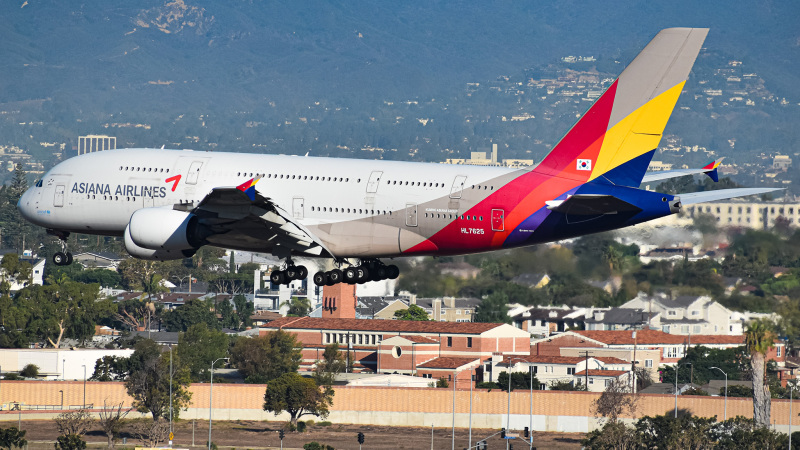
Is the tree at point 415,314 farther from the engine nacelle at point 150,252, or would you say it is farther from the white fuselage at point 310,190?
the engine nacelle at point 150,252

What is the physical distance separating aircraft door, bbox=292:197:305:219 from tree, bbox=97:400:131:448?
44.9m

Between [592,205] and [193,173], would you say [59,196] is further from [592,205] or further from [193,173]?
[592,205]

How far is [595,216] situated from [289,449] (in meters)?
52.8

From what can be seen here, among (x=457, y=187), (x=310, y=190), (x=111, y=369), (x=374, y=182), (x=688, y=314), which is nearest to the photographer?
(x=457, y=187)

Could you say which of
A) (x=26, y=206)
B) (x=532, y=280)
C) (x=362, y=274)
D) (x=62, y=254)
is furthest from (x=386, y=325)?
(x=362, y=274)

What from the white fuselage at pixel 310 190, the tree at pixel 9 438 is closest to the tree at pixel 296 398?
the tree at pixel 9 438

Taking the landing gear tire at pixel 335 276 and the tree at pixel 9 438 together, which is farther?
the tree at pixel 9 438

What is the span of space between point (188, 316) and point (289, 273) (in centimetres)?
11105

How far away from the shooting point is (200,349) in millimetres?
132375

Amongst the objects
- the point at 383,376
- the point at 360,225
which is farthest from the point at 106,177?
the point at 383,376

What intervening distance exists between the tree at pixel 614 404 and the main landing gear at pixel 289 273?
147 ft

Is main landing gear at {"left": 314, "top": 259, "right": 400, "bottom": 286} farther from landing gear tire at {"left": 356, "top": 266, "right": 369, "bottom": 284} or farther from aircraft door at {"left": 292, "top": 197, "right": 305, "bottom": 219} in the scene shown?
aircraft door at {"left": 292, "top": 197, "right": 305, "bottom": 219}

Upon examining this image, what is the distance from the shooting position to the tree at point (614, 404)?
99969mm

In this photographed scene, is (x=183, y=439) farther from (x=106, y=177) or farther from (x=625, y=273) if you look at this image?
(x=106, y=177)
